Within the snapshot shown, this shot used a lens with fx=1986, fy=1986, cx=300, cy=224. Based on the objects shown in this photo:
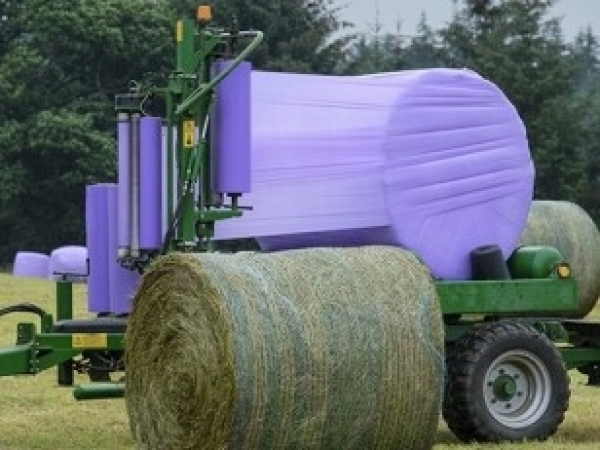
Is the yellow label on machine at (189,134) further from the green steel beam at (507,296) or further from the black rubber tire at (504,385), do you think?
the black rubber tire at (504,385)

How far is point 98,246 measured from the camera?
1259 centimetres

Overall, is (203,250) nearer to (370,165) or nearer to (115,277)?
(115,277)

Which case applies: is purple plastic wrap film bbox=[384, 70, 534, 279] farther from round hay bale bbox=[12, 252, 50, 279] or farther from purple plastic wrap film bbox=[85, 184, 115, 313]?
round hay bale bbox=[12, 252, 50, 279]

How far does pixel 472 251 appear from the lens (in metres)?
12.5

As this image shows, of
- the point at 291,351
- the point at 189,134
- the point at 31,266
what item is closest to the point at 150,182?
the point at 189,134

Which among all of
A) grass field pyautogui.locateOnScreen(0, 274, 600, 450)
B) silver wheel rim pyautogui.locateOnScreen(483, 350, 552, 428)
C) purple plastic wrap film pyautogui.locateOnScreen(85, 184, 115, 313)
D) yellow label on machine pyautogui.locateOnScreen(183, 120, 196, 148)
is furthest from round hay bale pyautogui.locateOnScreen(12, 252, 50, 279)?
silver wheel rim pyautogui.locateOnScreen(483, 350, 552, 428)

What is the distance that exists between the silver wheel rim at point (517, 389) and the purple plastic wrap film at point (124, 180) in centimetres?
238

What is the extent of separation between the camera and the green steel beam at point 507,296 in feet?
39.8

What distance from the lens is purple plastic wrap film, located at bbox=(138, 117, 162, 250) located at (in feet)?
39.4

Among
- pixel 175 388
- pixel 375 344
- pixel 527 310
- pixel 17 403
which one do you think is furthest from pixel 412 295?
pixel 17 403

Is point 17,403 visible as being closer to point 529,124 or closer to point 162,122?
point 162,122

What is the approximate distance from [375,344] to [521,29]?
4344cm

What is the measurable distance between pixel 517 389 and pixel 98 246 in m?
2.79

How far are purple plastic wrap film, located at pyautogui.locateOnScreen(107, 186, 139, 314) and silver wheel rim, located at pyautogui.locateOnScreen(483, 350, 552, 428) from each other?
7.65 feet
